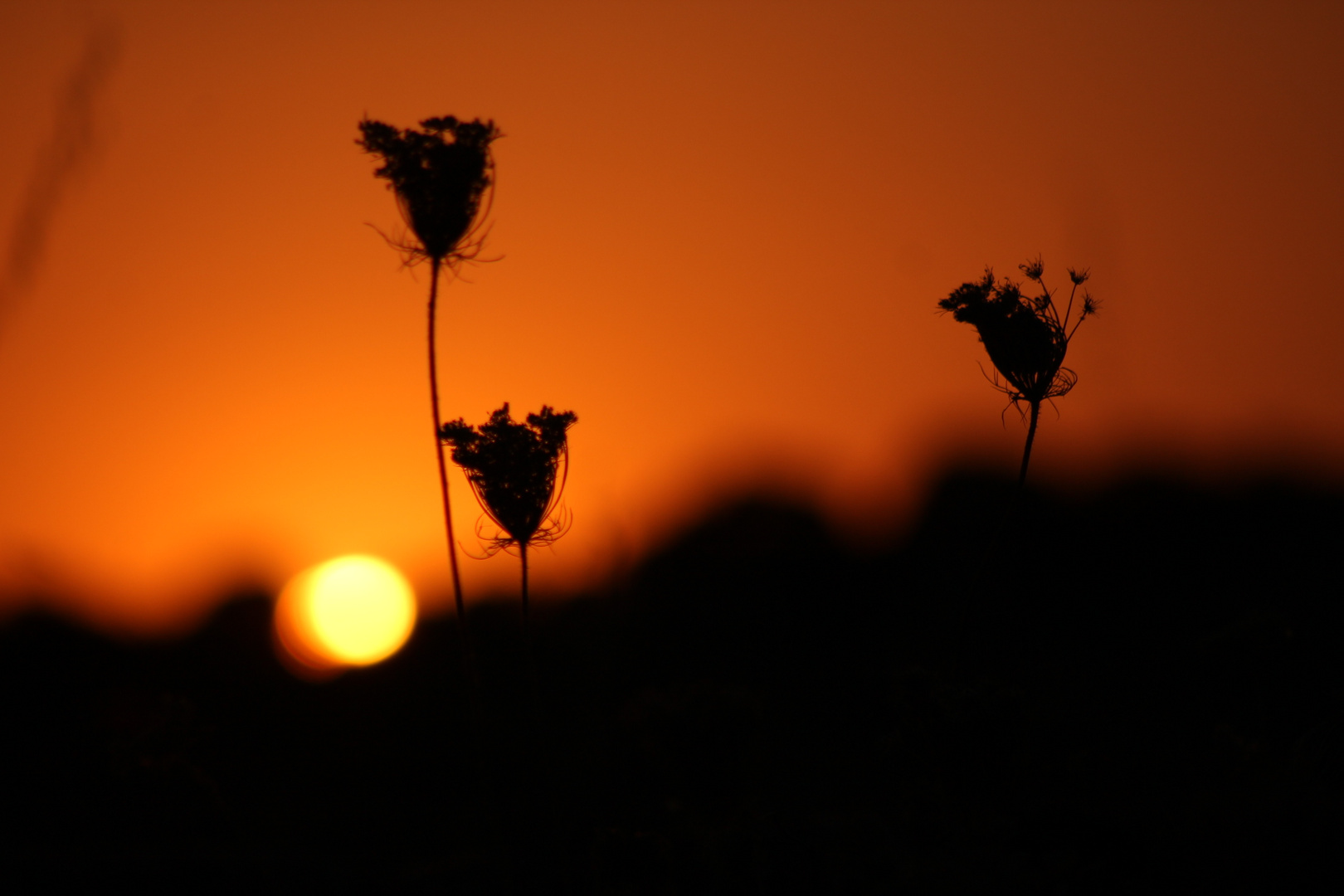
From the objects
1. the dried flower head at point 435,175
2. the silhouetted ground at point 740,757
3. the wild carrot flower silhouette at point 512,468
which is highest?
the dried flower head at point 435,175

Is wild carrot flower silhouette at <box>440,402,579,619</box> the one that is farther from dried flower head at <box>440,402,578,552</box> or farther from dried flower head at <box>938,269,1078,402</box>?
dried flower head at <box>938,269,1078,402</box>

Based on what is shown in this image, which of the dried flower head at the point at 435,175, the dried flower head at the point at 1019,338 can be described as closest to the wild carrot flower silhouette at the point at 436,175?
the dried flower head at the point at 435,175

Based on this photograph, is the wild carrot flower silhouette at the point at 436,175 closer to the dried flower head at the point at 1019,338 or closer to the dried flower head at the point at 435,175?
the dried flower head at the point at 435,175

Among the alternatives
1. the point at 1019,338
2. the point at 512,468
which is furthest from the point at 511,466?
the point at 1019,338

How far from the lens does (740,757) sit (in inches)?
559

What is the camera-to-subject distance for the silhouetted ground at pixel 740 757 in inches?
564

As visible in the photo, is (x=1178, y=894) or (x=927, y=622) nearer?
(x=1178, y=894)

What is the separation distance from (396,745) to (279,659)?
62.8 feet

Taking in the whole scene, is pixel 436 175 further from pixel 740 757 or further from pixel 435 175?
pixel 740 757

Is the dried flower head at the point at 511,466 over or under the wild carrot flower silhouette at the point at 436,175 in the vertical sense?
under

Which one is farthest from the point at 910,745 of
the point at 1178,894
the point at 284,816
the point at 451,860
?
the point at 284,816

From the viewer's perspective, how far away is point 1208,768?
16719 mm

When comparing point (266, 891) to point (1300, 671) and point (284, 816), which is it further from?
point (1300, 671)

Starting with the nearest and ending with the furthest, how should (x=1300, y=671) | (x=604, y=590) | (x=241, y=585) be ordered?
(x=1300, y=671)
(x=604, y=590)
(x=241, y=585)
